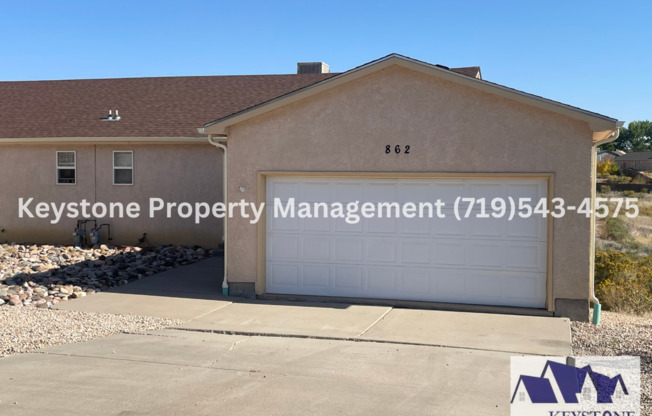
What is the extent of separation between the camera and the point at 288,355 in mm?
8789

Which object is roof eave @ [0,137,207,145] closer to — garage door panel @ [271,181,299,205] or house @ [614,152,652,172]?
garage door panel @ [271,181,299,205]

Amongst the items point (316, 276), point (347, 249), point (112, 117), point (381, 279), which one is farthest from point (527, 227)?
point (112, 117)

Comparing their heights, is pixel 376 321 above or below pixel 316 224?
below

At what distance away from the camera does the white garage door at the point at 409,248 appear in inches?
459

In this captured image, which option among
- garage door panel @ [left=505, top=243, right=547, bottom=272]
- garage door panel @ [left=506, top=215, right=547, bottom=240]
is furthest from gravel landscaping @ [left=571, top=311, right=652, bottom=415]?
garage door panel @ [left=506, top=215, right=547, bottom=240]

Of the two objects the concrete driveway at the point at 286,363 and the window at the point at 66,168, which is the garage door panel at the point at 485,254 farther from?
the window at the point at 66,168

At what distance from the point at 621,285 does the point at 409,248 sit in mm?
4902

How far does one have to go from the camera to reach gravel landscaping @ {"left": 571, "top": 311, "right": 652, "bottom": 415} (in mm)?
7970

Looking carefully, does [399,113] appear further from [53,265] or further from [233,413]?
[53,265]

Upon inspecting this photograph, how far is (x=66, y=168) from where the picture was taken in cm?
1997

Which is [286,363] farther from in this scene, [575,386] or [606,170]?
[606,170]

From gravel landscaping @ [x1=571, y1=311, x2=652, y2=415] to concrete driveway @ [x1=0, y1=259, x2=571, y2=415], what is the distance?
25 cm

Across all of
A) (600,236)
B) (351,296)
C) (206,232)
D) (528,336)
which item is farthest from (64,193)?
(600,236)

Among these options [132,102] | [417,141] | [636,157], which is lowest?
[417,141]
